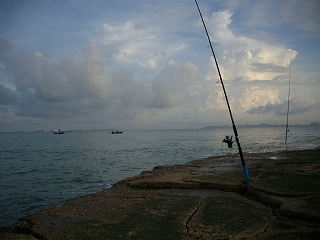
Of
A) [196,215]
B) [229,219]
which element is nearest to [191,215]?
[196,215]

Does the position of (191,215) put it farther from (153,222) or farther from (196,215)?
(153,222)

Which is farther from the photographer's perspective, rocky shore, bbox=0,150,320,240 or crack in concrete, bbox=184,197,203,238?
Result: crack in concrete, bbox=184,197,203,238

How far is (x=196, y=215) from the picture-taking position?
4.48m

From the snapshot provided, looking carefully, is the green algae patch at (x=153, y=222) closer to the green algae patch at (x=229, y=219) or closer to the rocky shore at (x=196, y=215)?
the rocky shore at (x=196, y=215)

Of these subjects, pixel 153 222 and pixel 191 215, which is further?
pixel 191 215

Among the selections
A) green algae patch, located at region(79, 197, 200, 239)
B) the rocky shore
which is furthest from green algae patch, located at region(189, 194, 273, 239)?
green algae patch, located at region(79, 197, 200, 239)

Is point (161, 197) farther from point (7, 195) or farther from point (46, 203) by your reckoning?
point (7, 195)

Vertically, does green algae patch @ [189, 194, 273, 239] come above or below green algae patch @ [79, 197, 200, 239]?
above

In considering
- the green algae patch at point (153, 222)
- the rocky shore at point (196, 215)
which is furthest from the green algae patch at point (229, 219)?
the green algae patch at point (153, 222)

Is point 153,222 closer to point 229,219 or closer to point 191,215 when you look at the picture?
point 191,215

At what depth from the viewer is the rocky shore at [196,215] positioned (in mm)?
3664

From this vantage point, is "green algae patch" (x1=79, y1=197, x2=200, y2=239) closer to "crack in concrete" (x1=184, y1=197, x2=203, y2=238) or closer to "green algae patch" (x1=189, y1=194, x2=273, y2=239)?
"crack in concrete" (x1=184, y1=197, x2=203, y2=238)

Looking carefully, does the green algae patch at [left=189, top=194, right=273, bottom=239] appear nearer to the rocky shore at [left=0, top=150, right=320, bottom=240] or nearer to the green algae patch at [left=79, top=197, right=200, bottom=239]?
the rocky shore at [left=0, top=150, right=320, bottom=240]

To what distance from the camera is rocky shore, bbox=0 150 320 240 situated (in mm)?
3664
